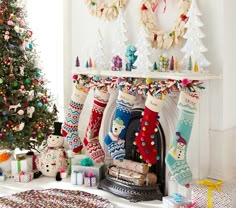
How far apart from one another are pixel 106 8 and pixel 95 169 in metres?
1.48

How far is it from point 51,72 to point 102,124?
1.13 m

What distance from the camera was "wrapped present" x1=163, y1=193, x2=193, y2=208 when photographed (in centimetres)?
324

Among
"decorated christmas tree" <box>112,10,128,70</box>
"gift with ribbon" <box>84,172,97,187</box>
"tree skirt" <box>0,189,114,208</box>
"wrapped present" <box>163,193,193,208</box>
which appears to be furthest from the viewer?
"gift with ribbon" <box>84,172,97,187</box>

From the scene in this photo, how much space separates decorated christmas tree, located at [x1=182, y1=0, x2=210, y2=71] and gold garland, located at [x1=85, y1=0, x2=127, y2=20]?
0.79 metres

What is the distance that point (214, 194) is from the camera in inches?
123

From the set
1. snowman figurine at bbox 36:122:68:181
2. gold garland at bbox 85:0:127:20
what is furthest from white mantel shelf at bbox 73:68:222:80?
snowman figurine at bbox 36:122:68:181

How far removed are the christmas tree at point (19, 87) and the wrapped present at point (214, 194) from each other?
192 cm

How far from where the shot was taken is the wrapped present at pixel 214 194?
10.1 ft

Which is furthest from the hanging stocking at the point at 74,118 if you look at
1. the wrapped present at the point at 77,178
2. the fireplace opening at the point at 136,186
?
the fireplace opening at the point at 136,186

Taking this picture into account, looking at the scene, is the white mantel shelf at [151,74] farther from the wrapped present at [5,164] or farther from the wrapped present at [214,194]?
the wrapped present at [5,164]

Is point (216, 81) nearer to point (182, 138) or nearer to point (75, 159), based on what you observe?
point (182, 138)

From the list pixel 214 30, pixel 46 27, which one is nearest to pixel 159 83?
pixel 214 30

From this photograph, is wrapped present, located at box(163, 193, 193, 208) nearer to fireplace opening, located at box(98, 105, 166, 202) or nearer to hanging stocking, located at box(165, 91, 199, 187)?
hanging stocking, located at box(165, 91, 199, 187)

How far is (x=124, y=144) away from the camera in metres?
3.87
